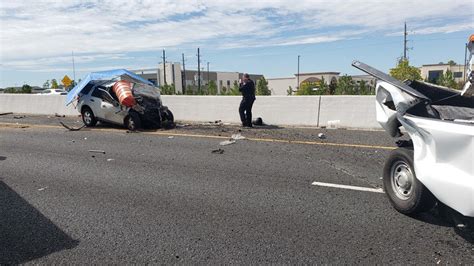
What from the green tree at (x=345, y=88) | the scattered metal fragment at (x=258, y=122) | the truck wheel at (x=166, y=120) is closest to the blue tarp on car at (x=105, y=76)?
the truck wheel at (x=166, y=120)

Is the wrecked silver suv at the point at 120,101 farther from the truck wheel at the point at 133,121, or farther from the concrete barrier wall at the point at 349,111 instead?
the concrete barrier wall at the point at 349,111

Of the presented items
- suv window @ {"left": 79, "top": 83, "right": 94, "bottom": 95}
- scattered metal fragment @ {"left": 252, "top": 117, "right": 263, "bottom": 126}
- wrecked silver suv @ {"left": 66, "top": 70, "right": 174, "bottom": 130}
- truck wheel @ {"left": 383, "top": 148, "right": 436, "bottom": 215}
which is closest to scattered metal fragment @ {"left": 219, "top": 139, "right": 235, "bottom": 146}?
scattered metal fragment @ {"left": 252, "top": 117, "right": 263, "bottom": 126}

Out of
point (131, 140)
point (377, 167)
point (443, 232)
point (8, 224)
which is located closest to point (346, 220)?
point (443, 232)

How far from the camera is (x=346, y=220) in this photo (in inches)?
175

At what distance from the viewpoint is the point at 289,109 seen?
1335 centimetres

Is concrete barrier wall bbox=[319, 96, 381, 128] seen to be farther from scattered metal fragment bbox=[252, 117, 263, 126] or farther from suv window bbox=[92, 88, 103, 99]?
suv window bbox=[92, 88, 103, 99]

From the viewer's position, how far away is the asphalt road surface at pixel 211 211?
3.72 meters

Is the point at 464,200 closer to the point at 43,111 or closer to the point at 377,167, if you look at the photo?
the point at 377,167

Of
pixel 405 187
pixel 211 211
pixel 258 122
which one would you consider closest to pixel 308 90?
pixel 258 122

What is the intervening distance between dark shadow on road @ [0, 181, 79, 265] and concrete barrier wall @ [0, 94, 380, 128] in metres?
9.41

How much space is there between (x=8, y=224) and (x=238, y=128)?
335 inches

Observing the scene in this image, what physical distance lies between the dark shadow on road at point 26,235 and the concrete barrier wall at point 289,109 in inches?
370

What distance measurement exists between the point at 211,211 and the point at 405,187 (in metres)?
2.33

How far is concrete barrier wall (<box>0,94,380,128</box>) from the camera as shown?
12102 mm
